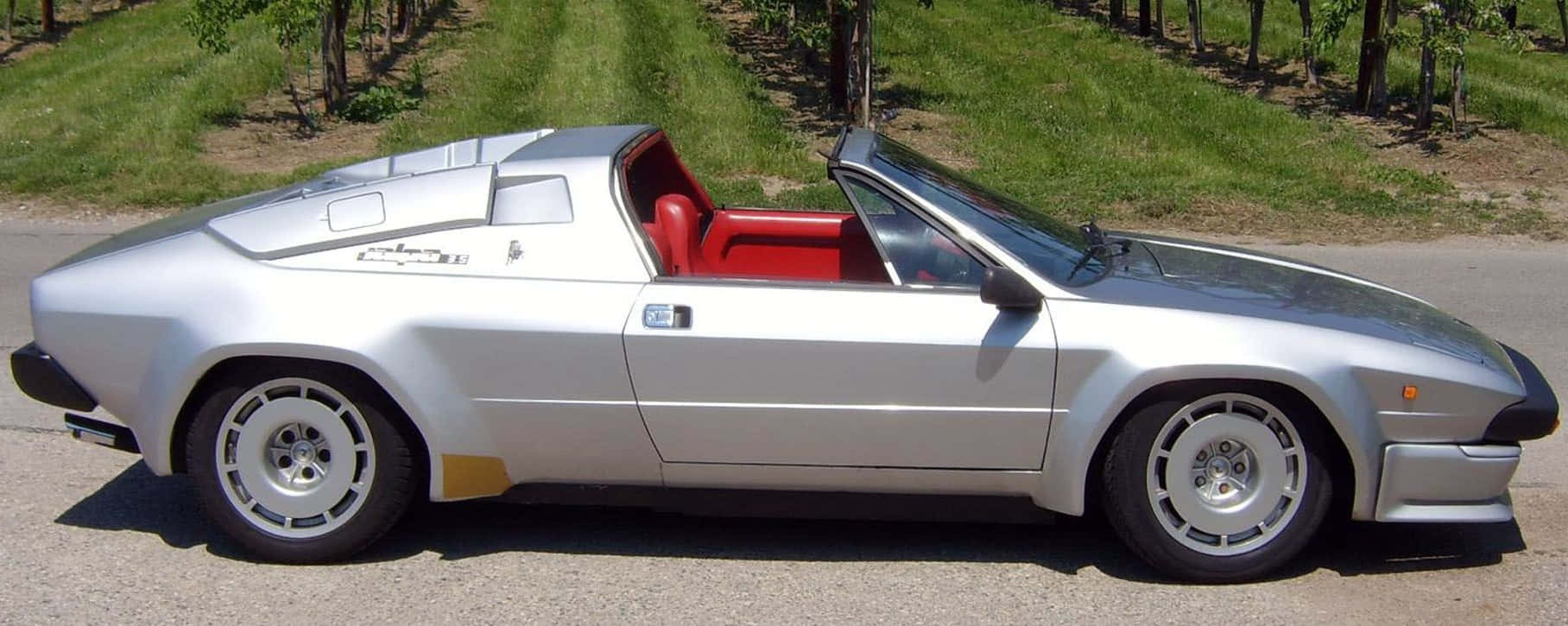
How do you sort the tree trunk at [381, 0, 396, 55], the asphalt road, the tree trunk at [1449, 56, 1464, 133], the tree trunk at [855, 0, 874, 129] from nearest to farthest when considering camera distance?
the asphalt road → the tree trunk at [1449, 56, 1464, 133] → the tree trunk at [855, 0, 874, 129] → the tree trunk at [381, 0, 396, 55]

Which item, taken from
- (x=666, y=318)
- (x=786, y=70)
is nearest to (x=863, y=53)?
(x=786, y=70)

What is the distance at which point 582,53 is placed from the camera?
20.3 meters

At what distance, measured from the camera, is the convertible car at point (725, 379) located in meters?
4.39

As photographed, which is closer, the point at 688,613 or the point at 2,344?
the point at 688,613

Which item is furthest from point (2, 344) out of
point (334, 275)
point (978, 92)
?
point (978, 92)

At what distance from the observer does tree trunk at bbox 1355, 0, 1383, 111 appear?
16.3 meters

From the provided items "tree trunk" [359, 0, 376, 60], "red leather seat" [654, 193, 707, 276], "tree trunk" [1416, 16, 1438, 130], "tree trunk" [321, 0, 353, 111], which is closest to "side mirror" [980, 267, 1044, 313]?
"red leather seat" [654, 193, 707, 276]

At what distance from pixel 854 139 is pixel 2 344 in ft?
16.2

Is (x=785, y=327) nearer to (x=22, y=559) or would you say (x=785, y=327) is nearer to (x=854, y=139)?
(x=854, y=139)

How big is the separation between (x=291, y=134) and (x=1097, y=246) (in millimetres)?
12227

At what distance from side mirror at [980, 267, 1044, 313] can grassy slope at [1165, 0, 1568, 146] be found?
1228 cm

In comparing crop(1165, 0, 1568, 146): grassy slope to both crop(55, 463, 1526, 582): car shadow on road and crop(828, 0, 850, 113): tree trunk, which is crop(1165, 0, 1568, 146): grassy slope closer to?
crop(828, 0, 850, 113): tree trunk

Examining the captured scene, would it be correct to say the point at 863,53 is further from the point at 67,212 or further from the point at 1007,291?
the point at 1007,291

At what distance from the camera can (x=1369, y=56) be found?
54.5ft
